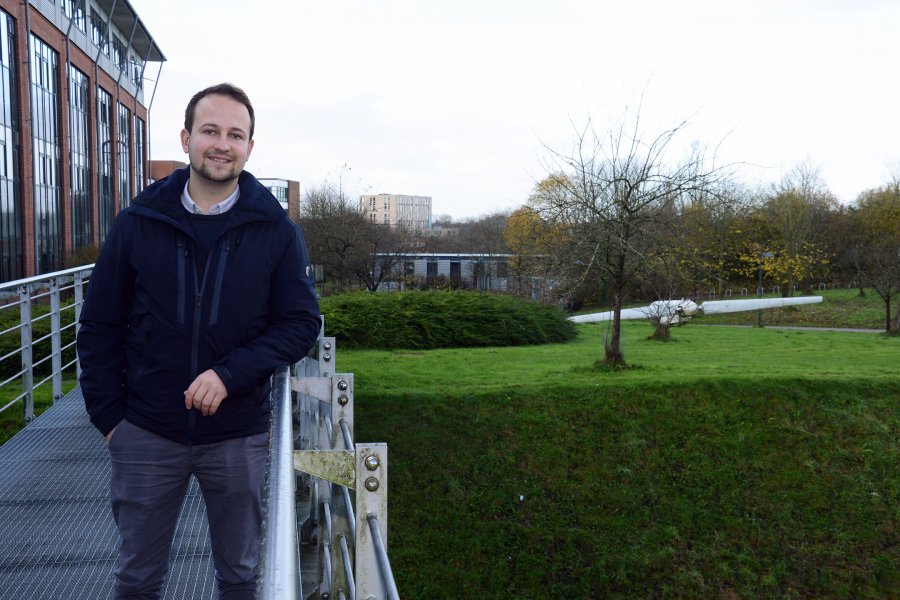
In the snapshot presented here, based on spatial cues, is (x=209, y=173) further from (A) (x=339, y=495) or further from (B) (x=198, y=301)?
(A) (x=339, y=495)

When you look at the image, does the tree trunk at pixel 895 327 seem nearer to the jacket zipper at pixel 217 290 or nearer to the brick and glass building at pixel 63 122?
the jacket zipper at pixel 217 290

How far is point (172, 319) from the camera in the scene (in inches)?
94.7

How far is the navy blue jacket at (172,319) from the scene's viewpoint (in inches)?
94.7

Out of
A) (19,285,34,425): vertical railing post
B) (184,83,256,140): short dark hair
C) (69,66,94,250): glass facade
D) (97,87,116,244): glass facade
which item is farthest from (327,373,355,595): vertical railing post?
(97,87,116,244): glass facade

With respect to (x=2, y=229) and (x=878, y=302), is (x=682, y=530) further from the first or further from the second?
(x=878, y=302)

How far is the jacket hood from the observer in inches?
95.4

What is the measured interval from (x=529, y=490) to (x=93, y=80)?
3564 cm

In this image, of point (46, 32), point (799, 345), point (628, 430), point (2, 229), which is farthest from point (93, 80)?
point (628, 430)

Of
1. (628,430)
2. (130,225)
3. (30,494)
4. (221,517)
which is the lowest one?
(628,430)

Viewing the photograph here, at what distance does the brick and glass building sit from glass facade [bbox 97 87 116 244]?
0.05 m

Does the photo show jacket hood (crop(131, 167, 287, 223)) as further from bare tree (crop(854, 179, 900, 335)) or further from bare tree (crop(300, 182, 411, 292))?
bare tree (crop(300, 182, 411, 292))

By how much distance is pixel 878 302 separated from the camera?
35344 millimetres

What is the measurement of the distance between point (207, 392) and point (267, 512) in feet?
3.31

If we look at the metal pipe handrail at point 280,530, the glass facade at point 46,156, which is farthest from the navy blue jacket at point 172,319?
the glass facade at point 46,156
